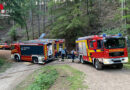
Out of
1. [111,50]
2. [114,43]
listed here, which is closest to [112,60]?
[111,50]

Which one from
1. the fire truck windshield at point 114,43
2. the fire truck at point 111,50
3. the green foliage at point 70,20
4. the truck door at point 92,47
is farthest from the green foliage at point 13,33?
the fire truck windshield at point 114,43

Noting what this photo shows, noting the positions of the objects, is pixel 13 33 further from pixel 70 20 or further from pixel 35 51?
pixel 35 51

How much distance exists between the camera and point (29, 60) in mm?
19203

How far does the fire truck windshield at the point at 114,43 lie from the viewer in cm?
1084

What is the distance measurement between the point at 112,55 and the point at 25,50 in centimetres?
1216

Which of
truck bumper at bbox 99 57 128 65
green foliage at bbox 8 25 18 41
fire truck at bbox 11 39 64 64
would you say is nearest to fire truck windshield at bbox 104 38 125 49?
truck bumper at bbox 99 57 128 65

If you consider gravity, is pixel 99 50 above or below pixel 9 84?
above

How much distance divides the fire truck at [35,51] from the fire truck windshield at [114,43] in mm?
8315

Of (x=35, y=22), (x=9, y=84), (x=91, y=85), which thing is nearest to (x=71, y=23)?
(x=9, y=84)

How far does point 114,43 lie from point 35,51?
1031 centimetres

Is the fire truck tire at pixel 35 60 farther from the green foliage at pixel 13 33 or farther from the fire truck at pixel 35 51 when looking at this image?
the green foliage at pixel 13 33

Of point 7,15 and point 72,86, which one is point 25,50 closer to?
point 7,15

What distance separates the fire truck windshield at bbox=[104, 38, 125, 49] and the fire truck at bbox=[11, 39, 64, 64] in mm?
8315

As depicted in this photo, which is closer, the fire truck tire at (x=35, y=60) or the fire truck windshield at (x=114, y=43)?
the fire truck windshield at (x=114, y=43)
